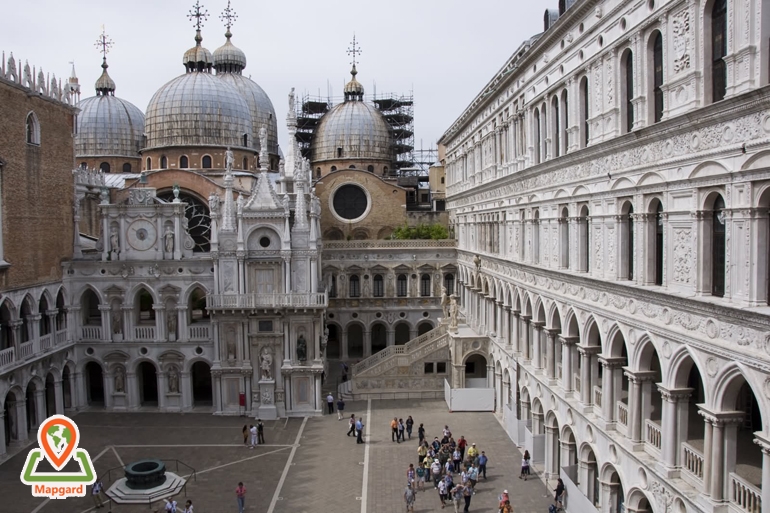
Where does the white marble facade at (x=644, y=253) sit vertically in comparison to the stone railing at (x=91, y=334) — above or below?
above

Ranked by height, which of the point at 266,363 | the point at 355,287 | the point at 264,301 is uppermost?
the point at 264,301

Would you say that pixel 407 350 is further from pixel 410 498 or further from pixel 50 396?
pixel 50 396

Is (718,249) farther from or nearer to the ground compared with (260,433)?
farther from the ground

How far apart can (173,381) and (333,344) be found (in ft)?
63.5

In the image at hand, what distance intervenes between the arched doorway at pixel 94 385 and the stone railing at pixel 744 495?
107 feet

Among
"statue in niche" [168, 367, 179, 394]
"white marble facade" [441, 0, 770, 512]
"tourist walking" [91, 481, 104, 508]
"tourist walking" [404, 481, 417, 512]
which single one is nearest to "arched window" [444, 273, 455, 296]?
"white marble facade" [441, 0, 770, 512]

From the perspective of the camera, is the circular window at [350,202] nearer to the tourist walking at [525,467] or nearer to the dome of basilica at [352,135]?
the dome of basilica at [352,135]

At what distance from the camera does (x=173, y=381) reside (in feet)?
122

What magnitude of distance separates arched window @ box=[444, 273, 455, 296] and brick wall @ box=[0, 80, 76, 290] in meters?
25.0

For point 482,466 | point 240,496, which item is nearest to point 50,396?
point 240,496

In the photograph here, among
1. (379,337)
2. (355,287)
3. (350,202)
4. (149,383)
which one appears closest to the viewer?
(149,383)

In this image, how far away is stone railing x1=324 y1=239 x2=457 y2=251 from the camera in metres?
50.2

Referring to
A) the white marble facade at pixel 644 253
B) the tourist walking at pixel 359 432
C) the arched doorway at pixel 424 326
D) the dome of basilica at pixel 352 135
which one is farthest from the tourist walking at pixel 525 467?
the dome of basilica at pixel 352 135

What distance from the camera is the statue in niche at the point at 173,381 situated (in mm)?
37156
